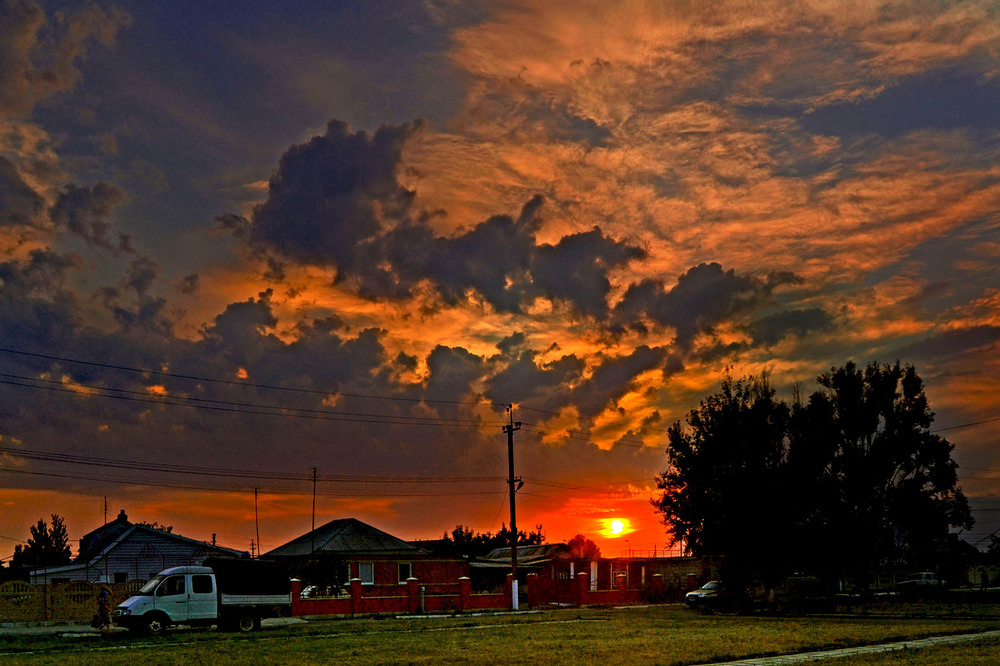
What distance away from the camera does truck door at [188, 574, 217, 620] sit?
3706cm

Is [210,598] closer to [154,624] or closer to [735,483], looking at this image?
[154,624]

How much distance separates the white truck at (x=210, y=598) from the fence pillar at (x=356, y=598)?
10690 millimetres

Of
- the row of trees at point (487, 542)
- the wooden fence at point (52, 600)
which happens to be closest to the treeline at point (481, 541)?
the row of trees at point (487, 542)

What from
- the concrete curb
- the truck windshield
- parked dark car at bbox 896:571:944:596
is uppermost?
the truck windshield

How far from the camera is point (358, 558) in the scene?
241 feet

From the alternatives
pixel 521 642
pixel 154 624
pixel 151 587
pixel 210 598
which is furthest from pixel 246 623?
pixel 521 642

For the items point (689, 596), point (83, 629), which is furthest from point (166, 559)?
point (689, 596)

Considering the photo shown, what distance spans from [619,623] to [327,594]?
90.1ft

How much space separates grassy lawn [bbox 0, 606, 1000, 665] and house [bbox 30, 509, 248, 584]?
37.0 m

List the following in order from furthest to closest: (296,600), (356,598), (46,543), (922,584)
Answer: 1. (46,543)
2. (922,584)
3. (356,598)
4. (296,600)

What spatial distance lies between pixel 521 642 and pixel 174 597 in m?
15.5

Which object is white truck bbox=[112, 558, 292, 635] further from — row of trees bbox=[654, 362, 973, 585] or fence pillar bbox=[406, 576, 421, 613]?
row of trees bbox=[654, 362, 973, 585]

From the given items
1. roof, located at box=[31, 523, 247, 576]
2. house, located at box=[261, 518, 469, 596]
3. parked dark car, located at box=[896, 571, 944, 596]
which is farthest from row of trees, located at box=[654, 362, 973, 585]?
roof, located at box=[31, 523, 247, 576]

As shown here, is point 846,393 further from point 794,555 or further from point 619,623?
point 619,623
